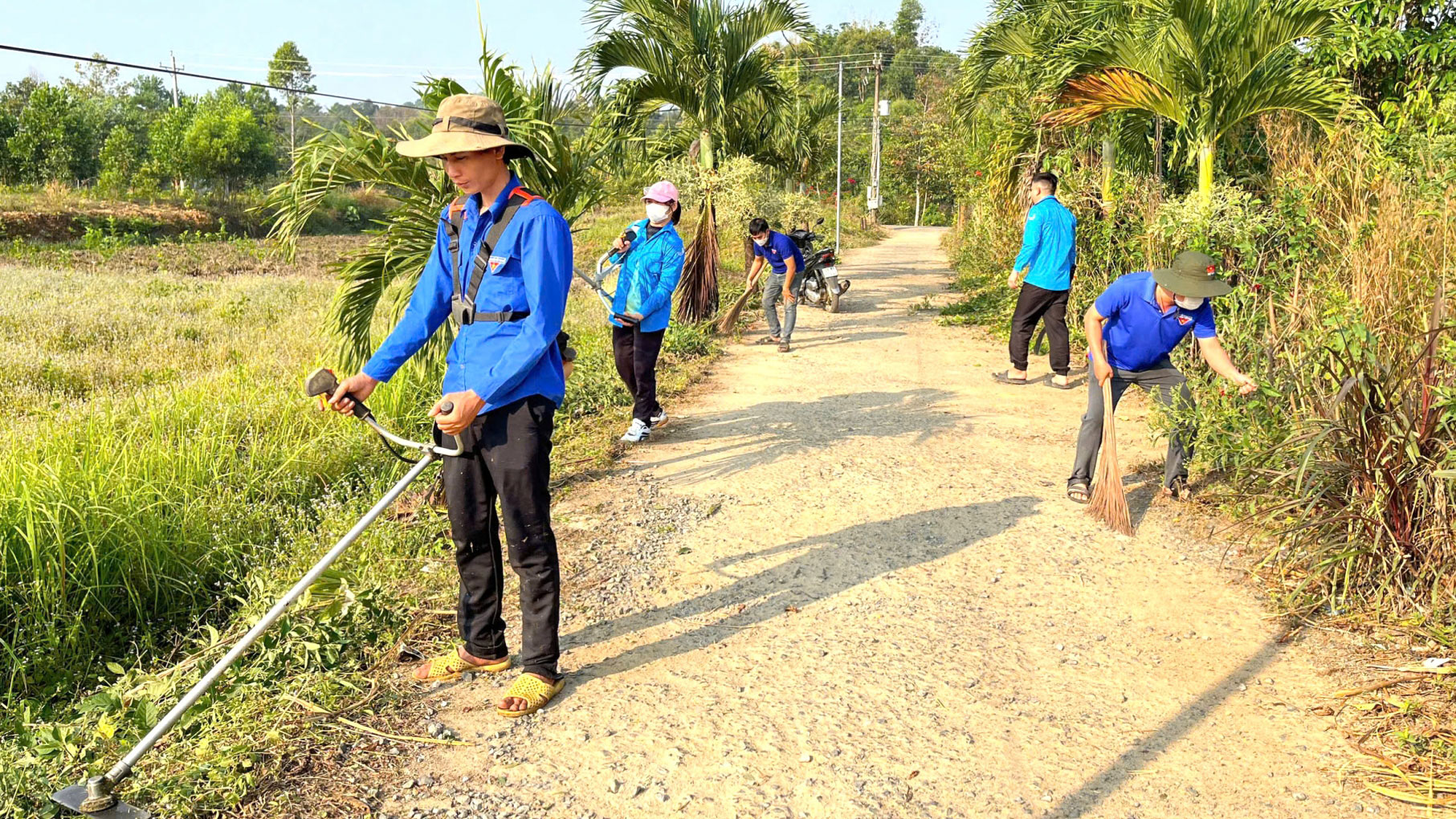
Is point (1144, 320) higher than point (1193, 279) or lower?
lower

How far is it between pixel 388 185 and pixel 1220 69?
21.3 ft

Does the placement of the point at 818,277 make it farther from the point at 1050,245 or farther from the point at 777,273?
the point at 1050,245

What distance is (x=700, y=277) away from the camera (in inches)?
482

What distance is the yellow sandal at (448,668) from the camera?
3.89m

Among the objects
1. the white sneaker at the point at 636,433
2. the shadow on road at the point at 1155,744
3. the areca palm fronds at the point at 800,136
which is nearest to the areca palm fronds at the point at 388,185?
the white sneaker at the point at 636,433

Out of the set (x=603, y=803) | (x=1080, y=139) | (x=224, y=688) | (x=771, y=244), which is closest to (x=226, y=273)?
(x=771, y=244)

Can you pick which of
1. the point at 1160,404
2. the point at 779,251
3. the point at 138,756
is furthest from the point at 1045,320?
the point at 138,756

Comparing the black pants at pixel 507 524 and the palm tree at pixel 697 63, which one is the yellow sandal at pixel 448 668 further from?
the palm tree at pixel 697 63

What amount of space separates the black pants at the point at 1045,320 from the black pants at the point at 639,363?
3.57 meters

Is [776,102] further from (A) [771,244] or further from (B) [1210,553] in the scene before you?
(B) [1210,553]

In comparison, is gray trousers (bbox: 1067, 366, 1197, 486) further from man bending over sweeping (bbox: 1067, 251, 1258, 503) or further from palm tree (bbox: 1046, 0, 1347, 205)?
palm tree (bbox: 1046, 0, 1347, 205)

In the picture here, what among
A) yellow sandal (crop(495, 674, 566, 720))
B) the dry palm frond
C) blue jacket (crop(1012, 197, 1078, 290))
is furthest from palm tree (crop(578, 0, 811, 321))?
yellow sandal (crop(495, 674, 566, 720))

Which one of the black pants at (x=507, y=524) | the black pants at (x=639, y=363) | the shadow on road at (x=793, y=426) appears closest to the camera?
the black pants at (x=507, y=524)

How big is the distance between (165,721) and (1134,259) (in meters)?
9.49
